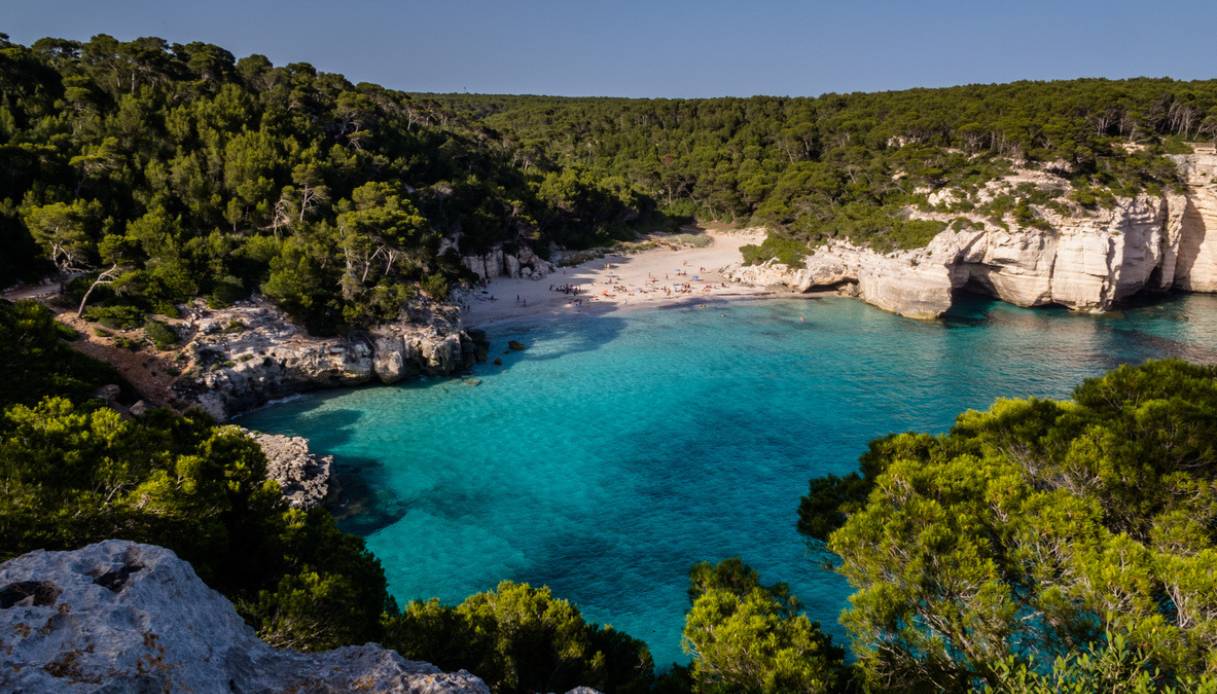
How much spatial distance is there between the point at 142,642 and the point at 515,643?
5.43 meters

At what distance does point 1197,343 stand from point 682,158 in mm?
61670

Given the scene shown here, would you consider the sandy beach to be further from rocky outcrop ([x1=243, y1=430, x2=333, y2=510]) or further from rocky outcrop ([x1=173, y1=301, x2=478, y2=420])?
rocky outcrop ([x1=243, y1=430, x2=333, y2=510])

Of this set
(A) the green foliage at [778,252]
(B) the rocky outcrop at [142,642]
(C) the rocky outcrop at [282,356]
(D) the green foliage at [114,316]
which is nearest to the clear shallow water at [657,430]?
(C) the rocky outcrop at [282,356]

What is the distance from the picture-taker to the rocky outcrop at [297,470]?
17.3 m

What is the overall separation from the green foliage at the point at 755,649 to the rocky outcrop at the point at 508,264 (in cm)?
3856

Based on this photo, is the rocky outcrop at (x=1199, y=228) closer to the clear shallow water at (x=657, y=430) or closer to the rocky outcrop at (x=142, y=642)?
the clear shallow water at (x=657, y=430)

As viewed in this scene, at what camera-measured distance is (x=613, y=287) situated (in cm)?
4706

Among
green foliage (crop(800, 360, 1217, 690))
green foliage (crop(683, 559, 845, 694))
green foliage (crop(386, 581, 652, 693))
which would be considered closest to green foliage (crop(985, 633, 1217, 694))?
green foliage (crop(800, 360, 1217, 690))

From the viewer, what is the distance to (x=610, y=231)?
66000 mm

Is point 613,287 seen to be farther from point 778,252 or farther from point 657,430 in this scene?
point 657,430

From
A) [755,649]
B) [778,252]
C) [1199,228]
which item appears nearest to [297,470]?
[755,649]

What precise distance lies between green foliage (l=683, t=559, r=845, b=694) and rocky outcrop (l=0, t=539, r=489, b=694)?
4.14 meters

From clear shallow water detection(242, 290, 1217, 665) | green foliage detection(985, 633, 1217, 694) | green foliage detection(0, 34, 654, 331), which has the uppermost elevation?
green foliage detection(0, 34, 654, 331)

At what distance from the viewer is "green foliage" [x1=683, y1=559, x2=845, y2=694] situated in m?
7.07
